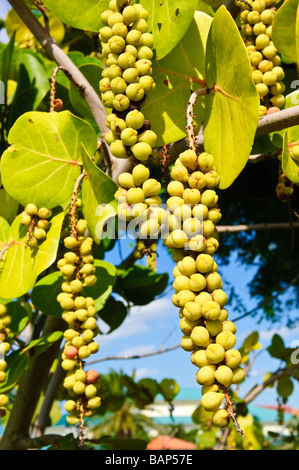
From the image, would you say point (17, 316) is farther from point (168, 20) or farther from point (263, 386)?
point (263, 386)

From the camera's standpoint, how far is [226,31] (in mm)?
465

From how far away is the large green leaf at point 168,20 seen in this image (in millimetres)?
538

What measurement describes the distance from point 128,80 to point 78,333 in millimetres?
324

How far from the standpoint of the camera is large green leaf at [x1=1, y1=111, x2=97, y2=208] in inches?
27.3

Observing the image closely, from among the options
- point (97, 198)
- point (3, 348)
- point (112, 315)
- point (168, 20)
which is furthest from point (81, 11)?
point (112, 315)

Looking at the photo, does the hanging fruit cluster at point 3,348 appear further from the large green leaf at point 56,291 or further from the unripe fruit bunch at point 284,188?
the unripe fruit bunch at point 284,188

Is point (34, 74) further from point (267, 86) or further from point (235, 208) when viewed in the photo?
point (235, 208)

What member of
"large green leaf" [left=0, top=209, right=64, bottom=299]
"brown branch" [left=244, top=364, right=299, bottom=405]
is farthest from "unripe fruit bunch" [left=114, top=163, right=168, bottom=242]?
"brown branch" [left=244, top=364, right=299, bottom=405]

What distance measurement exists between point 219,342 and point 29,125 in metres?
0.45

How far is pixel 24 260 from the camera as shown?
2.40 ft

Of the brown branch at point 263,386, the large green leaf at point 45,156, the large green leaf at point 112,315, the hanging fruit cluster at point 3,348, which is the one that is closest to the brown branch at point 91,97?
the large green leaf at point 45,156

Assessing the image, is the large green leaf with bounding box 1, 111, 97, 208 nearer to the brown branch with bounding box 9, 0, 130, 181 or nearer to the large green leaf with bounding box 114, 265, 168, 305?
the brown branch with bounding box 9, 0, 130, 181

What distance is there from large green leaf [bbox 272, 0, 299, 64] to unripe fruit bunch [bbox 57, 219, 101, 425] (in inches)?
13.5

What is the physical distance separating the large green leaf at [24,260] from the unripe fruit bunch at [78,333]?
0.19 feet
